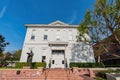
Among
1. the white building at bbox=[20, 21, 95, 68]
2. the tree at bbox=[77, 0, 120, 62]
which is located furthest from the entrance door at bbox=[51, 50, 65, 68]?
the tree at bbox=[77, 0, 120, 62]

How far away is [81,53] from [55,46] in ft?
18.8

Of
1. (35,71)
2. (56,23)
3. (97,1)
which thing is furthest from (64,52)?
(97,1)

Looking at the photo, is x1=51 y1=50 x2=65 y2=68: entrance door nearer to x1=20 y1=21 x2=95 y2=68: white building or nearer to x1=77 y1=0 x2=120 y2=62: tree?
x1=20 y1=21 x2=95 y2=68: white building

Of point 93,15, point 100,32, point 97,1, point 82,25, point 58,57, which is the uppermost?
point 97,1

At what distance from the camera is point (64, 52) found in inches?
838

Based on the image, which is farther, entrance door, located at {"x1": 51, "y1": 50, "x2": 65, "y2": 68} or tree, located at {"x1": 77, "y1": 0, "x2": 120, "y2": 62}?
entrance door, located at {"x1": 51, "y1": 50, "x2": 65, "y2": 68}

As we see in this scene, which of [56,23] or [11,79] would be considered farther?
[56,23]

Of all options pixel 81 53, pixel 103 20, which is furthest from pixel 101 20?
pixel 81 53

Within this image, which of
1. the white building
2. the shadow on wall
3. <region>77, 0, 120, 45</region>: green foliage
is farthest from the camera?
the shadow on wall

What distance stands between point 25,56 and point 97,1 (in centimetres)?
1618

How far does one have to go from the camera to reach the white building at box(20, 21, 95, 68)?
816 inches

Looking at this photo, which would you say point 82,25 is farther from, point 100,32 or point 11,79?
point 11,79

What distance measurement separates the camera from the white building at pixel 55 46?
68.0ft

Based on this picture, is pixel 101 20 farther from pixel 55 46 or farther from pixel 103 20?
pixel 55 46
